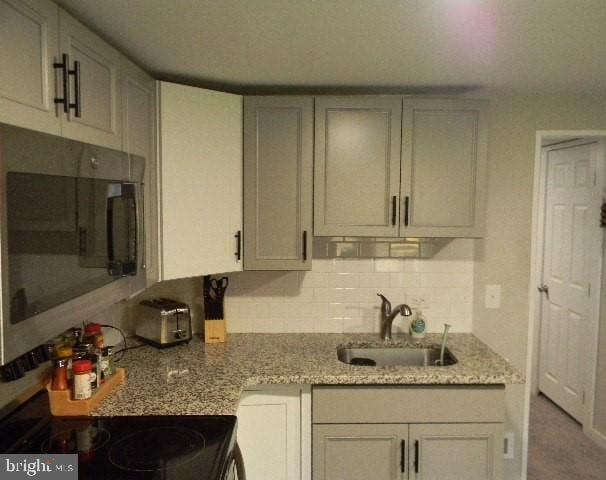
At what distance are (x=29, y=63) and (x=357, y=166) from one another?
57.5 inches

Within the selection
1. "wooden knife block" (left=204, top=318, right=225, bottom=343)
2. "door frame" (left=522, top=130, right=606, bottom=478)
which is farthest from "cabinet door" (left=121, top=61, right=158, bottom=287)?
"door frame" (left=522, top=130, right=606, bottom=478)

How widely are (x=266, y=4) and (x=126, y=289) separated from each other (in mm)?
1008

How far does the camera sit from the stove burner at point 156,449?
53.7 inches

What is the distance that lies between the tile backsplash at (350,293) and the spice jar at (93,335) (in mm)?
850

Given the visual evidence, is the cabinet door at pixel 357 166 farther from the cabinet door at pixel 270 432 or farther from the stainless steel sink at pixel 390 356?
the cabinet door at pixel 270 432

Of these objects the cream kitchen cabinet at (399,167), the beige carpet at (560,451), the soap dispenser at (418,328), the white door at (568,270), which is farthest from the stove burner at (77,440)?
the white door at (568,270)

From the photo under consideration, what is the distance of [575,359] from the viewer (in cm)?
337

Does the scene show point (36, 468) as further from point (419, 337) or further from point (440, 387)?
point (419, 337)

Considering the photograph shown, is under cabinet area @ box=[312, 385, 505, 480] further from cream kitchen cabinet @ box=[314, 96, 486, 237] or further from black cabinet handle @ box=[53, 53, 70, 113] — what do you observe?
black cabinet handle @ box=[53, 53, 70, 113]

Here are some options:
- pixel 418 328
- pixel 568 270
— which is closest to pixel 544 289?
pixel 568 270

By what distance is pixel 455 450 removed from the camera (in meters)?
2.04

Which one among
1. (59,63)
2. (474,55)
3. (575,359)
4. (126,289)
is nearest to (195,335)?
(126,289)

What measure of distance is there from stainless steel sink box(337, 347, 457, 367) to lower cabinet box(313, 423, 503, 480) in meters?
0.45

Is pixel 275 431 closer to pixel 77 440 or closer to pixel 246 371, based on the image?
pixel 246 371
